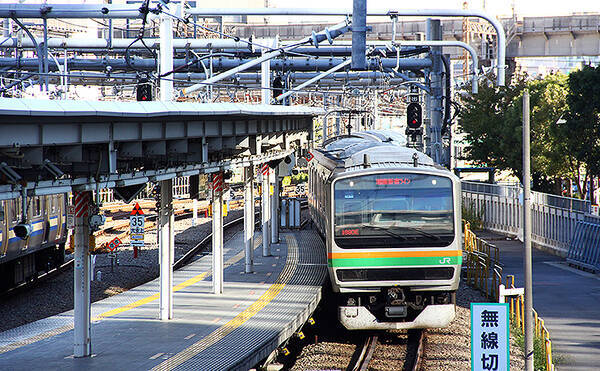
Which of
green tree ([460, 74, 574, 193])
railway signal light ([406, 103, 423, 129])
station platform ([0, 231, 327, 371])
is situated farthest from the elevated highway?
station platform ([0, 231, 327, 371])

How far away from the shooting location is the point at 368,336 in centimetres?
1809

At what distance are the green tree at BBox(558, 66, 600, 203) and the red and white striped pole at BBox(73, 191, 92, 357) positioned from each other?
25520mm

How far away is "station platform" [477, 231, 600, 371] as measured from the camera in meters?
16.0

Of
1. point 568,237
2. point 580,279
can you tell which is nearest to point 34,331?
point 580,279

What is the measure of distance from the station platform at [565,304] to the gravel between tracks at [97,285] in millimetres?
10394

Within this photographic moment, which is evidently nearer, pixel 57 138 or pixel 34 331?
pixel 57 138

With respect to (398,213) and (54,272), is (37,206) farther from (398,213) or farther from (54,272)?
(398,213)

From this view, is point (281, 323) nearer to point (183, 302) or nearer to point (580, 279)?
point (183, 302)

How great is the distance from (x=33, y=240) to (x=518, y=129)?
23738 mm

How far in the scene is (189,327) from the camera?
15.0 meters

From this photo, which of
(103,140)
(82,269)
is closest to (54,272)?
(82,269)

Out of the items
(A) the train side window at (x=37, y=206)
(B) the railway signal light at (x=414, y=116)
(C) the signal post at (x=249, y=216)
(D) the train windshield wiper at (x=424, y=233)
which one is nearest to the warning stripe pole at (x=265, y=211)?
(C) the signal post at (x=249, y=216)

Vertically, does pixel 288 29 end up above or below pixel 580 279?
above

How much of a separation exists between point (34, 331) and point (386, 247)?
20.6 ft
